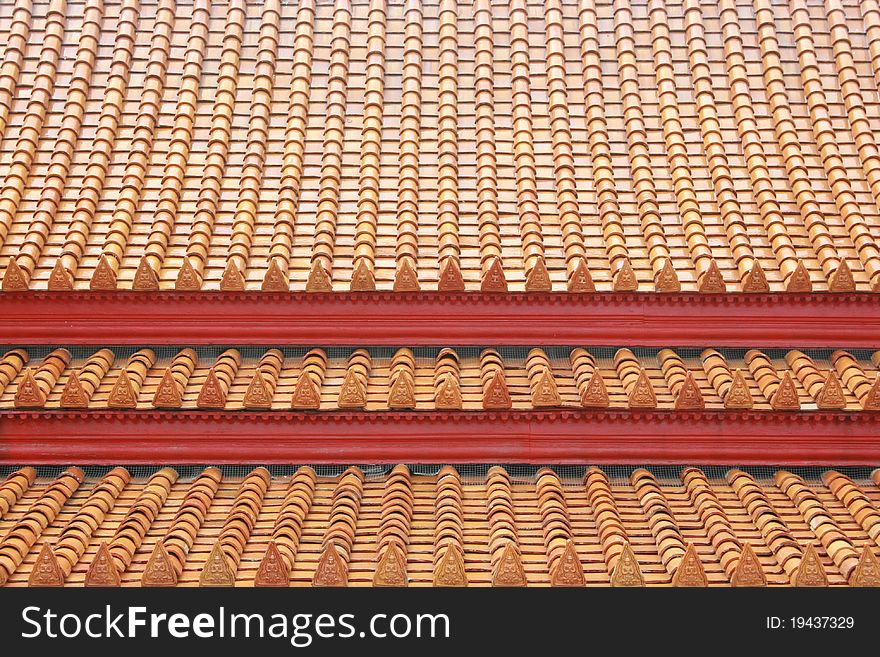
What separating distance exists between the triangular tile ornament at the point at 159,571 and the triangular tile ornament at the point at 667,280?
513 cm

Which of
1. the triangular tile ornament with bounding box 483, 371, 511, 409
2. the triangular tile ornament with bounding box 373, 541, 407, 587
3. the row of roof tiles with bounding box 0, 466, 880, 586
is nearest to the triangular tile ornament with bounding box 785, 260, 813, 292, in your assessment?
the row of roof tiles with bounding box 0, 466, 880, 586

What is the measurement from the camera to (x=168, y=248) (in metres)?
13.0

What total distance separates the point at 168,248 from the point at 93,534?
333cm

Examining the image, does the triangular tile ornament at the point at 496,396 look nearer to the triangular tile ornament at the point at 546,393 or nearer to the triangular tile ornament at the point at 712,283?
the triangular tile ornament at the point at 546,393

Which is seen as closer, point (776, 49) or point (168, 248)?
point (168, 248)

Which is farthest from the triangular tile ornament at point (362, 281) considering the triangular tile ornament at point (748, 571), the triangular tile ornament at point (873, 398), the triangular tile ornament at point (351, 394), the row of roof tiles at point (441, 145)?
the triangular tile ornament at point (873, 398)

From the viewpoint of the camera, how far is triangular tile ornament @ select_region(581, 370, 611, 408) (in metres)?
11.5

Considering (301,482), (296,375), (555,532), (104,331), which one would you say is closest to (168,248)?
(104,331)

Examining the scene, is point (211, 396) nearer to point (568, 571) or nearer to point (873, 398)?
point (568, 571)

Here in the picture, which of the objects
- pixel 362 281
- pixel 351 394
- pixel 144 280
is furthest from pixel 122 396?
pixel 362 281

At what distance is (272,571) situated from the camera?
968 centimetres

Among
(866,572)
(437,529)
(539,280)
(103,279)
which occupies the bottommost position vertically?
(866,572)

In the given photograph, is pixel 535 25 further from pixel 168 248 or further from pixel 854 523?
pixel 854 523

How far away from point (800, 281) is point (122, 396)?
6.13 m
